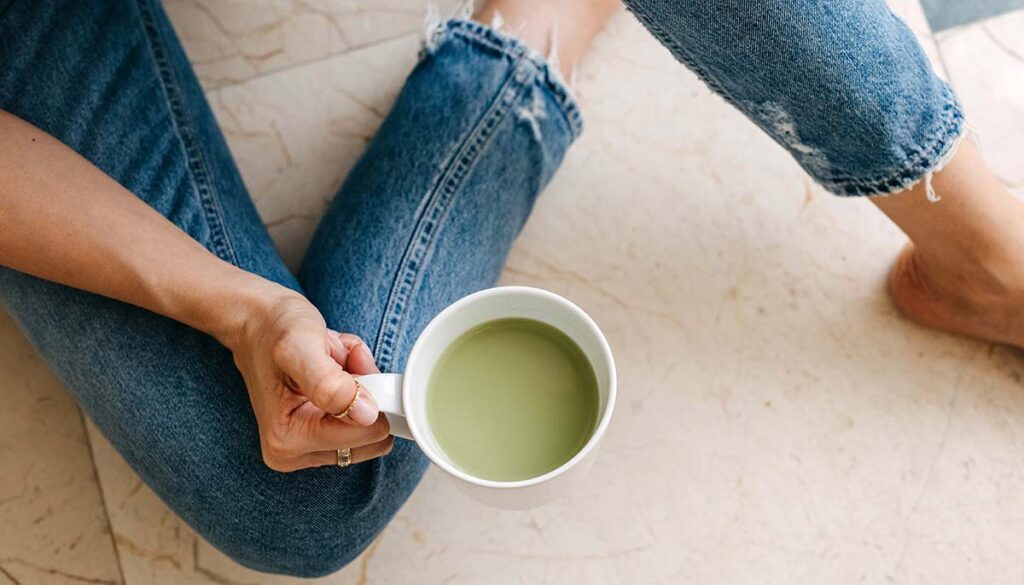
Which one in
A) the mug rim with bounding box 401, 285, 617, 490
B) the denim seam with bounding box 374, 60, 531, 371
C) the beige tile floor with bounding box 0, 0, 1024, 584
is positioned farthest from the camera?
the beige tile floor with bounding box 0, 0, 1024, 584

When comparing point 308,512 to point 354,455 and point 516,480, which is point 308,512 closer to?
point 354,455

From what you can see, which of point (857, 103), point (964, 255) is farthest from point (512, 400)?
point (964, 255)

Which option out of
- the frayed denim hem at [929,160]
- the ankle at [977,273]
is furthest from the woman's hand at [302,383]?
the ankle at [977,273]

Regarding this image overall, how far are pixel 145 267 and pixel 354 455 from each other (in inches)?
8.8

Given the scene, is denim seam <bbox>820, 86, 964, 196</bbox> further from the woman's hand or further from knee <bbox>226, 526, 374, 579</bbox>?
knee <bbox>226, 526, 374, 579</bbox>

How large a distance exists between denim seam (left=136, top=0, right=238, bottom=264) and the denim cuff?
0.25 metres

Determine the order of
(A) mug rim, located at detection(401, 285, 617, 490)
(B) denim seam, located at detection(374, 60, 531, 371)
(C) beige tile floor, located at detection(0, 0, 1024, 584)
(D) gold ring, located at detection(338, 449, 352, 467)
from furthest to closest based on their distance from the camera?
(C) beige tile floor, located at detection(0, 0, 1024, 584)
(B) denim seam, located at detection(374, 60, 531, 371)
(D) gold ring, located at detection(338, 449, 352, 467)
(A) mug rim, located at detection(401, 285, 617, 490)

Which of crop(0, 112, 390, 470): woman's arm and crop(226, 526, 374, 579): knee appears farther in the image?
crop(226, 526, 374, 579): knee

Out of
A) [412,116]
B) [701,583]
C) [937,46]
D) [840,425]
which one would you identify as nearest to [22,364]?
[412,116]

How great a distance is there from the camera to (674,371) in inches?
37.1

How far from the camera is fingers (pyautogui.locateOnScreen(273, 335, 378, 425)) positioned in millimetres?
538

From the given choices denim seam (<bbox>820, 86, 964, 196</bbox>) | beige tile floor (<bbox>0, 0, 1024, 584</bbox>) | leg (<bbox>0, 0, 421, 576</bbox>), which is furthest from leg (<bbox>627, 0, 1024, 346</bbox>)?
leg (<bbox>0, 0, 421, 576</bbox>)

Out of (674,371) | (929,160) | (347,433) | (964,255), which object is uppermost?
(929,160)

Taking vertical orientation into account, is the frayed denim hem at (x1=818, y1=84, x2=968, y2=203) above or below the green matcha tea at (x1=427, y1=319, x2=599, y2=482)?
above
